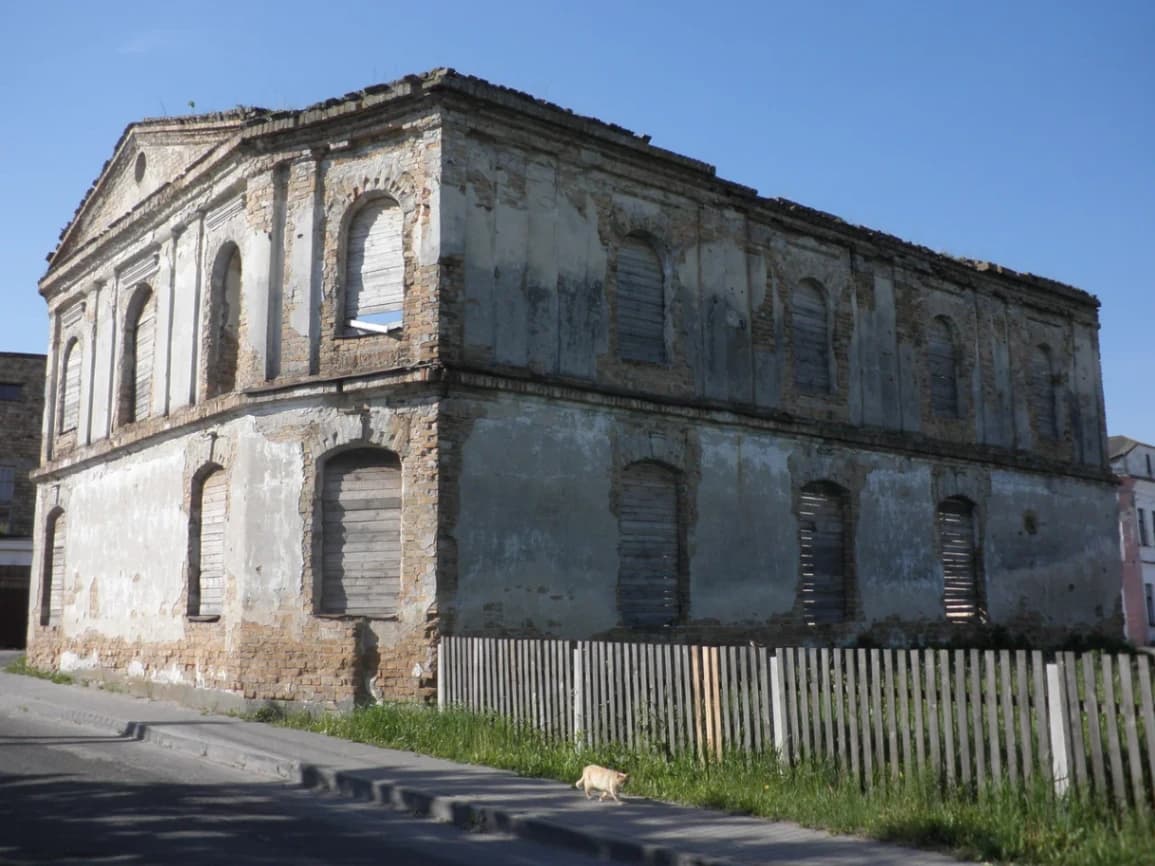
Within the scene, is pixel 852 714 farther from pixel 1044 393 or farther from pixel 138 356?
pixel 1044 393

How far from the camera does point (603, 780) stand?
27.5ft

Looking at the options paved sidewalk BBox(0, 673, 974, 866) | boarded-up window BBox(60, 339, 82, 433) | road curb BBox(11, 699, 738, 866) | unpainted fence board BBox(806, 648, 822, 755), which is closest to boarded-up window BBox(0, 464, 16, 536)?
boarded-up window BBox(60, 339, 82, 433)

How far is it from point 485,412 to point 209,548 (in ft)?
16.7

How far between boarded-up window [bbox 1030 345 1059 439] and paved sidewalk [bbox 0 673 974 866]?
16.8 m

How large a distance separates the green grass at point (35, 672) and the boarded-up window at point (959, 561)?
15704mm

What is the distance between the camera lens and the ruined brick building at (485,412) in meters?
13.6

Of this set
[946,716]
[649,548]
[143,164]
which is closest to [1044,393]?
[649,548]

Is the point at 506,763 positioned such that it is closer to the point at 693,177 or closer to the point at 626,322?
the point at 626,322

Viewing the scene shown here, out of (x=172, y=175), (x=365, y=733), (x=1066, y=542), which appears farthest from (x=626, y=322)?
(x=1066, y=542)

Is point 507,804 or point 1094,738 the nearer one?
point 1094,738

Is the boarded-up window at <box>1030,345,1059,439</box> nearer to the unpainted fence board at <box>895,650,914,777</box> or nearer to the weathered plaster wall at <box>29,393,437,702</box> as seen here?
the weathered plaster wall at <box>29,393,437,702</box>

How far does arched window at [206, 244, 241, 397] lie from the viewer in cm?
1616

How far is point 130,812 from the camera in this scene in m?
8.44

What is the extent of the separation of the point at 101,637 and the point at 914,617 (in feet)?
45.6
